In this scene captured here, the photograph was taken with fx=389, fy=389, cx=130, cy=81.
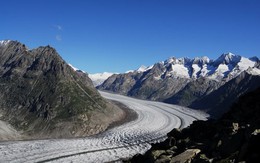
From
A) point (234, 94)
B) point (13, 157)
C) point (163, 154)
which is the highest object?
point (234, 94)

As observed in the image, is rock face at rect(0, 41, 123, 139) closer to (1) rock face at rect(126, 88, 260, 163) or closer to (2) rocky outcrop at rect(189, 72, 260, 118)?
(1) rock face at rect(126, 88, 260, 163)

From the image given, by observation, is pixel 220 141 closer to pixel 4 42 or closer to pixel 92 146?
pixel 92 146

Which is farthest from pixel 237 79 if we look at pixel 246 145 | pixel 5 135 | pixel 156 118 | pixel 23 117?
pixel 246 145

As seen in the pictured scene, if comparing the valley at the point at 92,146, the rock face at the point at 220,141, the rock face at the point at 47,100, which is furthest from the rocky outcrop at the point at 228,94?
the rock face at the point at 220,141

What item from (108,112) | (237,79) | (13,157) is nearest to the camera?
(13,157)

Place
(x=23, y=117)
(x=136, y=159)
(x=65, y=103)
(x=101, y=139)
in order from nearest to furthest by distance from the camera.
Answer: (x=136, y=159) < (x=101, y=139) < (x=23, y=117) < (x=65, y=103)

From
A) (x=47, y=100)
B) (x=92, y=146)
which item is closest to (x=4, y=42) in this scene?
(x=47, y=100)

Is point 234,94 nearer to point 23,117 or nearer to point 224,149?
point 23,117
